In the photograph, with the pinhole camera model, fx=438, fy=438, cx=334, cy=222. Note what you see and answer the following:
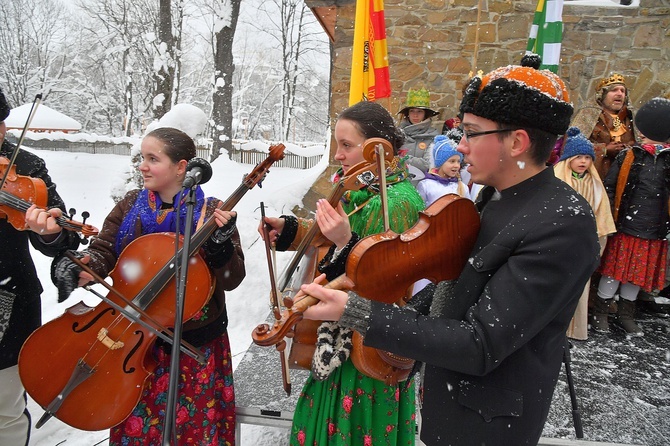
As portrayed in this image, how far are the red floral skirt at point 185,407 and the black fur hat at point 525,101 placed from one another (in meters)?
1.65

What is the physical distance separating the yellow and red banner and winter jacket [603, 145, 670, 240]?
249cm

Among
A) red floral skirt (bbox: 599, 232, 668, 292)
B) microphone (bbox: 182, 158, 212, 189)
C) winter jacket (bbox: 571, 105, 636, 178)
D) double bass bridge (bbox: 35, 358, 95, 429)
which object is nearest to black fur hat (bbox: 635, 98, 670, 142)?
winter jacket (bbox: 571, 105, 636, 178)

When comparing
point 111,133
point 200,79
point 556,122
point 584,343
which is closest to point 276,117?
point 200,79

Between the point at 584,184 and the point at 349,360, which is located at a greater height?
the point at 584,184

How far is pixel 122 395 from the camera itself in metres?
1.83

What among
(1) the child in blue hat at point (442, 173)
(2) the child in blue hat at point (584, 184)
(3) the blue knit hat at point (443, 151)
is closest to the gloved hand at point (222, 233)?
(1) the child in blue hat at point (442, 173)

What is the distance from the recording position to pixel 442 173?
4059 mm

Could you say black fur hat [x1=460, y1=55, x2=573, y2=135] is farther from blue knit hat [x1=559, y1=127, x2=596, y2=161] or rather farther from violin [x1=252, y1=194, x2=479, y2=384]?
blue knit hat [x1=559, y1=127, x2=596, y2=161]

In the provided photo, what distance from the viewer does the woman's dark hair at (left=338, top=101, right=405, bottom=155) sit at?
1812 millimetres

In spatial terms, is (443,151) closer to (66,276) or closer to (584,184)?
(584,184)

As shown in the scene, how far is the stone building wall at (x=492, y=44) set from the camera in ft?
18.5

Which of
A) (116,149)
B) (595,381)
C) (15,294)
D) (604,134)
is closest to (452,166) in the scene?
(604,134)

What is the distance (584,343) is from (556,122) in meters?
3.63

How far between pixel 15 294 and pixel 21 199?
0.52 meters
